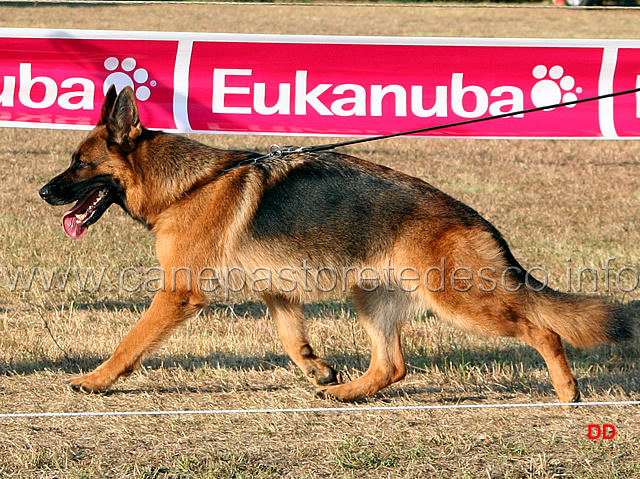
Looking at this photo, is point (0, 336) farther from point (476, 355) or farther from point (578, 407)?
point (578, 407)

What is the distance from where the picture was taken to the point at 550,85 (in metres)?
7.59

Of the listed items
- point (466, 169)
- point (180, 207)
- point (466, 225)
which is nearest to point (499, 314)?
point (466, 225)

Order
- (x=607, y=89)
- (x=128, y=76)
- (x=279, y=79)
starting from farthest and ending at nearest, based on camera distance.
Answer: (x=607, y=89)
(x=128, y=76)
(x=279, y=79)

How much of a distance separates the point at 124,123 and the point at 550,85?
4.32 meters

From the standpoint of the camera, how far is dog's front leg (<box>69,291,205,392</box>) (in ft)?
15.0

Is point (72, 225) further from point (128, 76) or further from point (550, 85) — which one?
point (550, 85)

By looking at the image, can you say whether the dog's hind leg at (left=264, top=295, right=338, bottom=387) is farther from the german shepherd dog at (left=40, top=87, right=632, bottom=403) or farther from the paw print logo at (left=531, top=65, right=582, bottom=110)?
the paw print logo at (left=531, top=65, right=582, bottom=110)

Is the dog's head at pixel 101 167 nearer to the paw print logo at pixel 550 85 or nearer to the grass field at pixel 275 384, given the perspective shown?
the grass field at pixel 275 384

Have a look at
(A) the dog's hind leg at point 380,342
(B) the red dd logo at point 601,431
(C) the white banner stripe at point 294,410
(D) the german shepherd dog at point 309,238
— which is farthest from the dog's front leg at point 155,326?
(B) the red dd logo at point 601,431

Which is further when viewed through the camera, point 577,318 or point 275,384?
point 275,384

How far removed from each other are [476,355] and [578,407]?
101 centimetres

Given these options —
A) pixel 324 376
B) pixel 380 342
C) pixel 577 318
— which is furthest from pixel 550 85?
pixel 324 376

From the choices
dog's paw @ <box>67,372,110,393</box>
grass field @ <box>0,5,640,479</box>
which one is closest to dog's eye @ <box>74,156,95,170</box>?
dog's paw @ <box>67,372,110,393</box>

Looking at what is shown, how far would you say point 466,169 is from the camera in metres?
12.0
